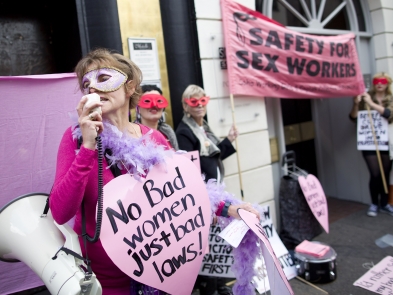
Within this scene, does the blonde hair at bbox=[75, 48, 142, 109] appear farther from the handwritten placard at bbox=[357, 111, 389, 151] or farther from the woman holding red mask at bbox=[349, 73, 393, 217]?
the handwritten placard at bbox=[357, 111, 389, 151]

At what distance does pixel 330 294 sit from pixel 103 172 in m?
2.66

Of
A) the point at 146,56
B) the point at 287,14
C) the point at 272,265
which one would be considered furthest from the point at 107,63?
the point at 287,14

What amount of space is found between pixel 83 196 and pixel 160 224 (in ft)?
1.25

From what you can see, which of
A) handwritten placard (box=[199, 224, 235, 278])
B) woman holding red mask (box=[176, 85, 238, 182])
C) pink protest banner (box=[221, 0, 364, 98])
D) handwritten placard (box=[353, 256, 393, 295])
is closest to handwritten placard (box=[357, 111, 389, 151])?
pink protest banner (box=[221, 0, 364, 98])

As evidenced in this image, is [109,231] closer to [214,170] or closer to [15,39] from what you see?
[214,170]

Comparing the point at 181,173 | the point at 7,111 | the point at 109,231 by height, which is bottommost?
the point at 109,231

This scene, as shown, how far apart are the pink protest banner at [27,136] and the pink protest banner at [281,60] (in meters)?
2.08

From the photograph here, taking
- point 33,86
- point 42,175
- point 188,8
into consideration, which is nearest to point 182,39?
point 188,8

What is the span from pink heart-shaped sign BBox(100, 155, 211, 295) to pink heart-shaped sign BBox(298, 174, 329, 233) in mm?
2522

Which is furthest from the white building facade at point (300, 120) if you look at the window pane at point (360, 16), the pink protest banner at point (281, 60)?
the pink protest banner at point (281, 60)

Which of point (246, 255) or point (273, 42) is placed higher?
point (273, 42)

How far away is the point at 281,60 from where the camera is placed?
4.25 meters

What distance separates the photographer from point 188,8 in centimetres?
381

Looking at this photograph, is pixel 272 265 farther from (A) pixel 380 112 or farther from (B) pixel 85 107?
(A) pixel 380 112
